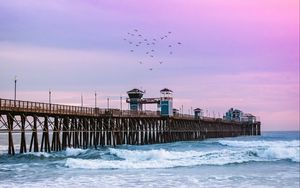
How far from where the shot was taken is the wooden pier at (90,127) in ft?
127

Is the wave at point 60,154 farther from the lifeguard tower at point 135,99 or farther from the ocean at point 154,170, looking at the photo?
the lifeguard tower at point 135,99

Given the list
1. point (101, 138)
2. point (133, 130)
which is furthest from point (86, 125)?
point (133, 130)

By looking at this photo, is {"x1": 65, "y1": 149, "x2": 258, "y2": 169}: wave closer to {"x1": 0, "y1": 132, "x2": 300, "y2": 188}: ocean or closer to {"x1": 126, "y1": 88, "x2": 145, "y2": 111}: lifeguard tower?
{"x1": 0, "y1": 132, "x2": 300, "y2": 188}: ocean

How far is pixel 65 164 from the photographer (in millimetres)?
32438

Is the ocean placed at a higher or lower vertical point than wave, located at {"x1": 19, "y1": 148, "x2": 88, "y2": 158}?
lower

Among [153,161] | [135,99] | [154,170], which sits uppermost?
[135,99]

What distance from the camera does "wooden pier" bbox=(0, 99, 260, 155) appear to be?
1526 inches

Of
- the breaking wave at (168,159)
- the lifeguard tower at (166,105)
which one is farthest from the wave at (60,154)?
the lifeguard tower at (166,105)

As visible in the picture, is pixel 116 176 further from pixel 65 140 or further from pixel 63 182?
pixel 65 140

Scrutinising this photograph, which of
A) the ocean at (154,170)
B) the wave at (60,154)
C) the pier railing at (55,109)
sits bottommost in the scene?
the ocean at (154,170)

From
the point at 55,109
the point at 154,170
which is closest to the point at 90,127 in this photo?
the point at 55,109

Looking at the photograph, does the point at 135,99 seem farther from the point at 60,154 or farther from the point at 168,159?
the point at 168,159

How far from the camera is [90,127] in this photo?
5222cm

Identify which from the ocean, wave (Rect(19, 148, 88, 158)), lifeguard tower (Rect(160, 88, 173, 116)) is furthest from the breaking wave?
lifeguard tower (Rect(160, 88, 173, 116))
